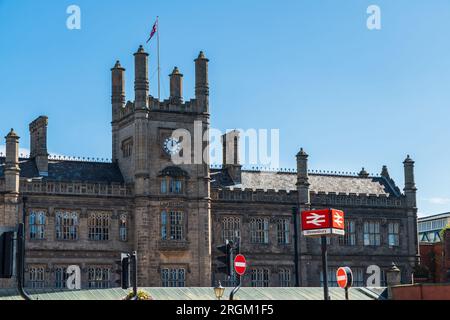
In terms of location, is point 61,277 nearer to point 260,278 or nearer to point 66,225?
point 66,225

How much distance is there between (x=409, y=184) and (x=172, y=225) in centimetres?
2242

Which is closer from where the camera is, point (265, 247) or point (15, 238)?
point (15, 238)

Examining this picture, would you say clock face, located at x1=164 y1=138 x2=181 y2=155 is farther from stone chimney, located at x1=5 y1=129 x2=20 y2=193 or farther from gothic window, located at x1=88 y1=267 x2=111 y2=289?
stone chimney, located at x1=5 y1=129 x2=20 y2=193

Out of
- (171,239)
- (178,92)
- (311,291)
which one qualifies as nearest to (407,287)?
(311,291)

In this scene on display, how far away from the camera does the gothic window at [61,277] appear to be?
66875mm

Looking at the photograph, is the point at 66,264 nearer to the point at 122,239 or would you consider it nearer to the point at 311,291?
the point at 122,239

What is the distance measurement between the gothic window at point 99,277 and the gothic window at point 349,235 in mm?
19909

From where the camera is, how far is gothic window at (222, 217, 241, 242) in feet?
239

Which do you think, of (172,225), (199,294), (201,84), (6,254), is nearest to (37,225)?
(172,225)

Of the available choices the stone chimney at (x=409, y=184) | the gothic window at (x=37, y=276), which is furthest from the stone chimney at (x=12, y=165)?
the stone chimney at (x=409, y=184)

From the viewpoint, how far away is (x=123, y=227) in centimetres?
6962

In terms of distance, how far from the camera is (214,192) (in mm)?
72625

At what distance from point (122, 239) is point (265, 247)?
1163cm

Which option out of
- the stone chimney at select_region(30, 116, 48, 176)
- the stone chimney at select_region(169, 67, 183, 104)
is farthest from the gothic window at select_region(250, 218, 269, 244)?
the stone chimney at select_region(30, 116, 48, 176)
